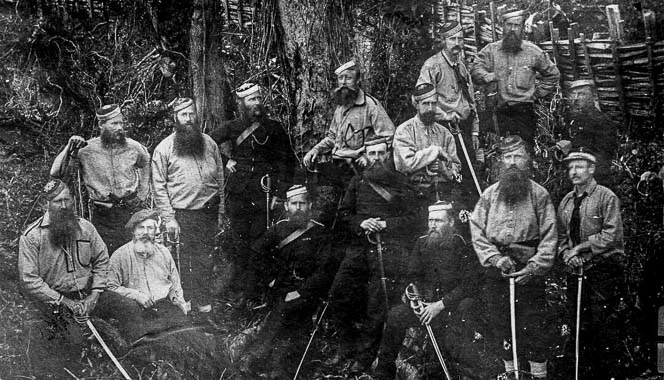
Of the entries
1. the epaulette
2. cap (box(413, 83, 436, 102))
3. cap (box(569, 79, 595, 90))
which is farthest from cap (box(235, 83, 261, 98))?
cap (box(569, 79, 595, 90))

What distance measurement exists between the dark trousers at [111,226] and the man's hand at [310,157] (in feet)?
4.85

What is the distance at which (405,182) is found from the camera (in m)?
7.88

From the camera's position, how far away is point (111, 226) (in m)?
8.09

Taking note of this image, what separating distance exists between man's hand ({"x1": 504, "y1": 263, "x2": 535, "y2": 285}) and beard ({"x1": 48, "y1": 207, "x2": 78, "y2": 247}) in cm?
349

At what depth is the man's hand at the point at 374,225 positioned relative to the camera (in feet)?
25.8

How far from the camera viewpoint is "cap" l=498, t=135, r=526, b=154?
7855mm

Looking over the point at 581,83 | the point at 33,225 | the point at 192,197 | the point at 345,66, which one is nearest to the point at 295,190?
the point at 192,197

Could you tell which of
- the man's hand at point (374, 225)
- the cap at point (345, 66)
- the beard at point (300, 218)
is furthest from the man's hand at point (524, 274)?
the cap at point (345, 66)

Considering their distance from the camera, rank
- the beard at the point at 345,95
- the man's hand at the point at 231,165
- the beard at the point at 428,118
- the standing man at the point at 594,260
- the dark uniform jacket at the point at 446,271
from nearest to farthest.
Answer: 1. the standing man at the point at 594,260
2. the dark uniform jacket at the point at 446,271
3. the beard at the point at 428,118
4. the beard at the point at 345,95
5. the man's hand at the point at 231,165

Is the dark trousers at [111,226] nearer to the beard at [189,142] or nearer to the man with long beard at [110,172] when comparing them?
Result: the man with long beard at [110,172]

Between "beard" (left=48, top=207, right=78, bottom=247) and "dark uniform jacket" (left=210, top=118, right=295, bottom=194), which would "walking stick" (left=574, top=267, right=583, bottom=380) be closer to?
"dark uniform jacket" (left=210, top=118, right=295, bottom=194)

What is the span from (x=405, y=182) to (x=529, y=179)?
96 centimetres

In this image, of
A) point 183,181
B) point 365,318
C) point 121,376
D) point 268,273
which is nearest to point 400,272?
point 365,318

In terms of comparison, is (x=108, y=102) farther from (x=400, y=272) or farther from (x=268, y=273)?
(x=400, y=272)
